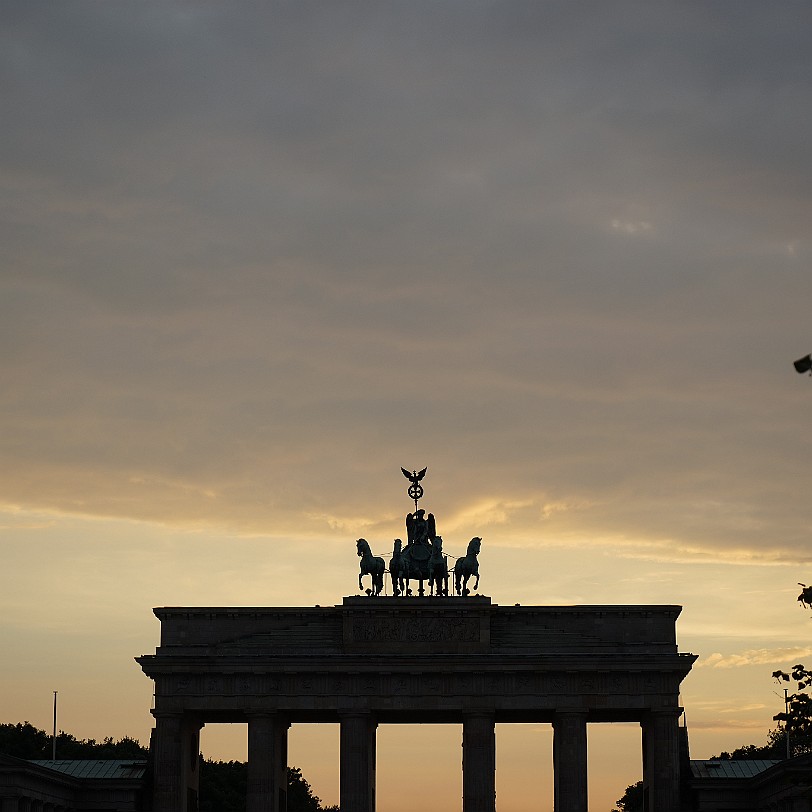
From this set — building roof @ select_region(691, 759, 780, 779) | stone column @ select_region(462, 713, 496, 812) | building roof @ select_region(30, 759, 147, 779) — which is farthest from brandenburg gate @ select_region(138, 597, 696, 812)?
building roof @ select_region(691, 759, 780, 779)

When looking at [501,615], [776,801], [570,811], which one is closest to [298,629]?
[501,615]

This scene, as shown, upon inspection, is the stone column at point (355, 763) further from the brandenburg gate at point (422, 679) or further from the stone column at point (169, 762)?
the stone column at point (169, 762)

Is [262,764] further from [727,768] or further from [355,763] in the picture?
[727,768]

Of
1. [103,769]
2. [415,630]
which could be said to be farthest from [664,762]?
[103,769]

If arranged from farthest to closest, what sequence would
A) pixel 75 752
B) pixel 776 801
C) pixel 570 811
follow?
pixel 75 752 < pixel 570 811 < pixel 776 801

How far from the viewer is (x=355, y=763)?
387 ft

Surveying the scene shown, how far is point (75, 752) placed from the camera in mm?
193000

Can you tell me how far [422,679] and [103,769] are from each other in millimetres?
22932

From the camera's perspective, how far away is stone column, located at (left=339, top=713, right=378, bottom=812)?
385ft

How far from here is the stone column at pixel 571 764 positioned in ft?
383

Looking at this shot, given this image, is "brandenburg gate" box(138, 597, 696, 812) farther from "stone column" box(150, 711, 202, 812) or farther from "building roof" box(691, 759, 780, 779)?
"building roof" box(691, 759, 780, 779)

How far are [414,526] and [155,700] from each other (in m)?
20.6

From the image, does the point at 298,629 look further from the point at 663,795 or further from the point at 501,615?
the point at 663,795

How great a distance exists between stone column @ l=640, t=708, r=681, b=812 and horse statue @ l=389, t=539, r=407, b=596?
1840 centimetres
